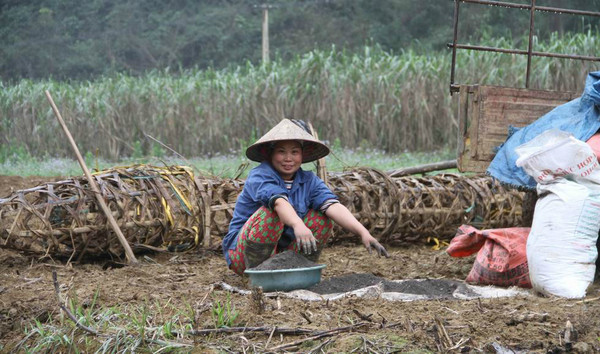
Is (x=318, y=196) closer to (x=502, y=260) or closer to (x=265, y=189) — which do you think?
(x=265, y=189)

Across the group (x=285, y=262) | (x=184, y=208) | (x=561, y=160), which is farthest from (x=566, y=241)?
(x=184, y=208)

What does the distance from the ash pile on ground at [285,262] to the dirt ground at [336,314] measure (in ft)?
0.69

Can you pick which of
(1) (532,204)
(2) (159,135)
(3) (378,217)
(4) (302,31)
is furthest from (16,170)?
(4) (302,31)

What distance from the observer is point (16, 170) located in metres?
11.2

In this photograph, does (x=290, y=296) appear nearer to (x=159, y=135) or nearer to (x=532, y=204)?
(x=532, y=204)

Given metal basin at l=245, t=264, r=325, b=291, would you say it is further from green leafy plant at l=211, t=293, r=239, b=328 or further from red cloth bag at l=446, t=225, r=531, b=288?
red cloth bag at l=446, t=225, r=531, b=288

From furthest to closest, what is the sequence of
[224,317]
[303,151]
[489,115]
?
1. [489,115]
2. [303,151]
3. [224,317]

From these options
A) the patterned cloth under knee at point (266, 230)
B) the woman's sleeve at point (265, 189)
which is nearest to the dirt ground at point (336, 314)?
the patterned cloth under knee at point (266, 230)

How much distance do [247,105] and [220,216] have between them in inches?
331

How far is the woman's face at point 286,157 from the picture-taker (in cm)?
406

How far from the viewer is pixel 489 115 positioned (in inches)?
184

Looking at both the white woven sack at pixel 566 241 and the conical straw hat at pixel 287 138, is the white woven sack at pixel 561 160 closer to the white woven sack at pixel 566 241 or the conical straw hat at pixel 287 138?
the white woven sack at pixel 566 241

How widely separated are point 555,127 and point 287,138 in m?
1.59

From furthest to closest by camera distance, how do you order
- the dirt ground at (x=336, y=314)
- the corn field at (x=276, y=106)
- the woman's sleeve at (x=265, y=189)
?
1. the corn field at (x=276, y=106)
2. the woman's sleeve at (x=265, y=189)
3. the dirt ground at (x=336, y=314)
